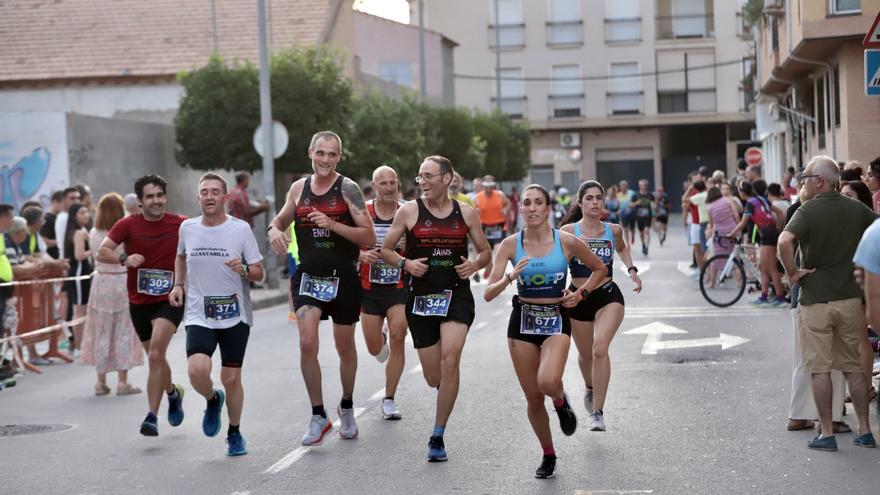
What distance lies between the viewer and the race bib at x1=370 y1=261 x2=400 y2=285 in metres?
10.9

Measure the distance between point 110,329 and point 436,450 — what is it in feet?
17.1

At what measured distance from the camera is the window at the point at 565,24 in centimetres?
7138

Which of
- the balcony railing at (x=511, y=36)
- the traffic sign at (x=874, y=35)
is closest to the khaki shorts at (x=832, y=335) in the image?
the traffic sign at (x=874, y=35)

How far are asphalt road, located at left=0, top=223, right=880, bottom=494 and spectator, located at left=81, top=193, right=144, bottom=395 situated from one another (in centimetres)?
32

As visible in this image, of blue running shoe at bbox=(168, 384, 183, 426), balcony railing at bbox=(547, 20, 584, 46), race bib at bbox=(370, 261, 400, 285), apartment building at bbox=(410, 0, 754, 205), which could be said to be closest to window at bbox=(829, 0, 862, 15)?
race bib at bbox=(370, 261, 400, 285)

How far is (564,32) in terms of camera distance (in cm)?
7144

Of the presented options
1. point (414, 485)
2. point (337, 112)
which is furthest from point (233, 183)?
point (414, 485)

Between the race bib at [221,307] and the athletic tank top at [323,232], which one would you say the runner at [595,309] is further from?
the race bib at [221,307]

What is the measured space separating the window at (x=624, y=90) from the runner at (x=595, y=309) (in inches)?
2354

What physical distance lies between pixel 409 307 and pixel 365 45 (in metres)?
48.3

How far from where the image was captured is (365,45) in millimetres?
56656

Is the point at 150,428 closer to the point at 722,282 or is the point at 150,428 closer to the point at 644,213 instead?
the point at 722,282

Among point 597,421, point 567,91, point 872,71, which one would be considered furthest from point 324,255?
point 567,91

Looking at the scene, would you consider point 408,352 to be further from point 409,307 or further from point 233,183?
point 233,183
